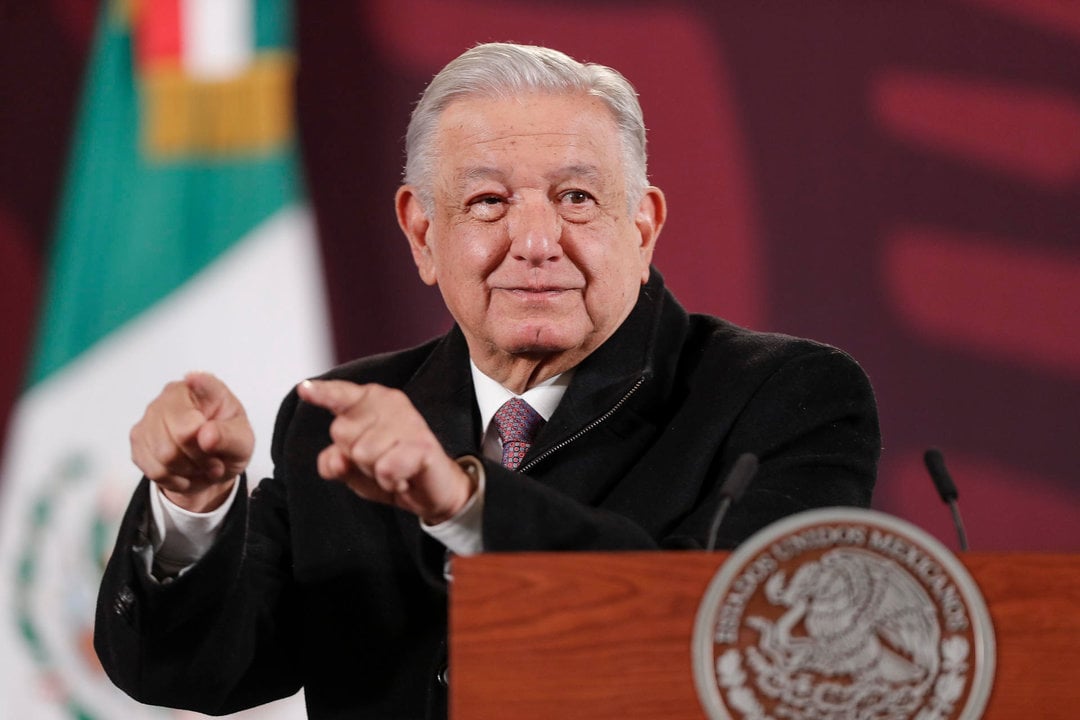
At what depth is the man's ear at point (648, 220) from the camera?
210 cm

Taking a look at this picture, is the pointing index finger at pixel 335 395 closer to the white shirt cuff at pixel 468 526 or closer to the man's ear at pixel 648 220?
the white shirt cuff at pixel 468 526

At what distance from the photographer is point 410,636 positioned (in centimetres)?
186

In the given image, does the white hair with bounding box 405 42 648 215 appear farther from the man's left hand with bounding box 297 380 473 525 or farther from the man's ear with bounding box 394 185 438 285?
the man's left hand with bounding box 297 380 473 525

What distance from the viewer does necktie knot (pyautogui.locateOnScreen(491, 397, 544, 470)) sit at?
6.34ft

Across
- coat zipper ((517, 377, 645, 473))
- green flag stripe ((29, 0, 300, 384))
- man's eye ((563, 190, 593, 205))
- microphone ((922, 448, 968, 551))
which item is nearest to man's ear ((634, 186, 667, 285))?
man's eye ((563, 190, 593, 205))

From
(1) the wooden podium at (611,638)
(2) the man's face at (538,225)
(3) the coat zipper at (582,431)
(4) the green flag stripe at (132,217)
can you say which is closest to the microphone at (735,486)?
(1) the wooden podium at (611,638)

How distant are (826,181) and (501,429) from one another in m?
1.52

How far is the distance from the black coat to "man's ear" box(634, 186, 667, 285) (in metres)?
0.08

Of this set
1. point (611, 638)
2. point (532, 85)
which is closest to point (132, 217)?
point (532, 85)

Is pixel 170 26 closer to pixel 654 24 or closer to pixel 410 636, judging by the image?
pixel 654 24

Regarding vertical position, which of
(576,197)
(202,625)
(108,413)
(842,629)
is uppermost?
(576,197)

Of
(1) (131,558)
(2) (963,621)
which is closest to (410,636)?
(1) (131,558)

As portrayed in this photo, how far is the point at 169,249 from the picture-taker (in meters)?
3.19

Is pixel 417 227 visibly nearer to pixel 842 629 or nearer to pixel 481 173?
pixel 481 173
